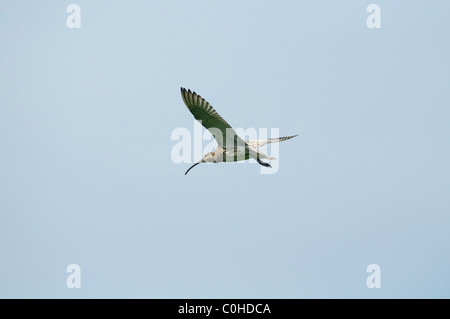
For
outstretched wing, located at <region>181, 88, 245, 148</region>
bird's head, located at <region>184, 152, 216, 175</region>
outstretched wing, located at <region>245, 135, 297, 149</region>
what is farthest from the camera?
outstretched wing, located at <region>245, 135, 297, 149</region>

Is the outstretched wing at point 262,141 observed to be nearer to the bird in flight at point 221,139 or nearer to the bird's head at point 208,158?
the bird in flight at point 221,139

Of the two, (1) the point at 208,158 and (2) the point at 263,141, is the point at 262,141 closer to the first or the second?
(2) the point at 263,141

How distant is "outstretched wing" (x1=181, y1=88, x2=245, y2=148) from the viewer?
2438 cm

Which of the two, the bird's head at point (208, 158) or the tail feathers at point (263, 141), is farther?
the tail feathers at point (263, 141)

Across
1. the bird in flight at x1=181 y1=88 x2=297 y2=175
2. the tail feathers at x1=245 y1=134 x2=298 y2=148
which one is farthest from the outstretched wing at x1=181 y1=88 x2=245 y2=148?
the tail feathers at x1=245 y1=134 x2=298 y2=148

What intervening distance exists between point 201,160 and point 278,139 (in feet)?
9.26

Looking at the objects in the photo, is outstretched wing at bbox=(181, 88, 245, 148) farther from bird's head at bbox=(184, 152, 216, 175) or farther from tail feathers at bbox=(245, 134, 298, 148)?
tail feathers at bbox=(245, 134, 298, 148)

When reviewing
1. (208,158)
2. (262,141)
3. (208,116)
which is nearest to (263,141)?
(262,141)

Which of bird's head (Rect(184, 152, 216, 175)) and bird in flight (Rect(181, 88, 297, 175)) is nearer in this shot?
bird in flight (Rect(181, 88, 297, 175))

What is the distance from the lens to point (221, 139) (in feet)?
83.7

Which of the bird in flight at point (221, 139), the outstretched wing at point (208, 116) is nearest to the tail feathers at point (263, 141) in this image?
the bird in flight at point (221, 139)

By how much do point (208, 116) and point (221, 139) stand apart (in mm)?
1244

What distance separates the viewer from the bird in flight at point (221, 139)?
80.2ft
